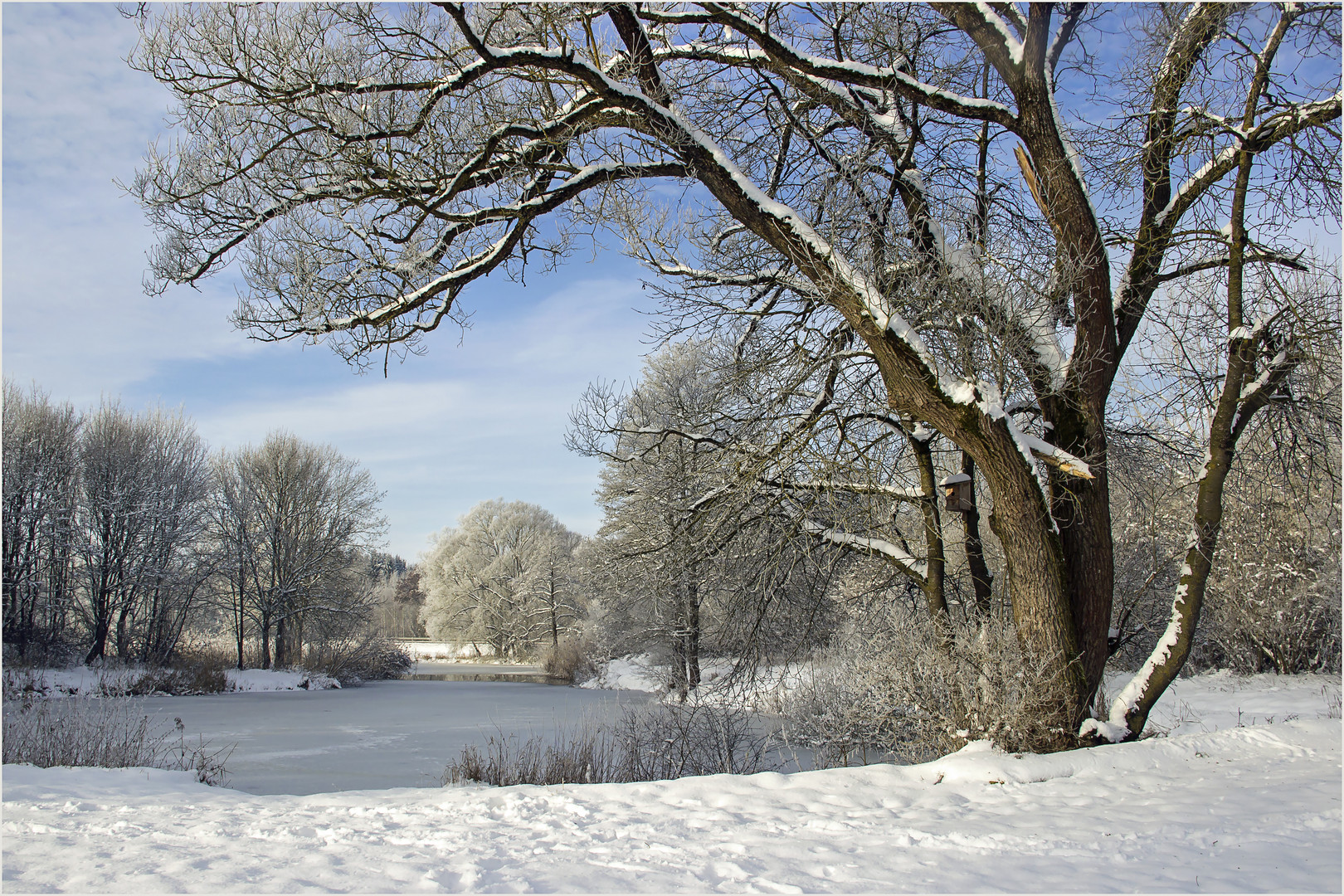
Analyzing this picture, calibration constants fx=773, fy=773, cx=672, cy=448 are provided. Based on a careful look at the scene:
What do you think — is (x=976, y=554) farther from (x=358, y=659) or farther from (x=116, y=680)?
(x=358, y=659)

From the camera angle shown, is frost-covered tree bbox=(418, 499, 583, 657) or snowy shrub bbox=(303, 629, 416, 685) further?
frost-covered tree bbox=(418, 499, 583, 657)

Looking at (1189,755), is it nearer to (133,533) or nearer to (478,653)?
(133,533)

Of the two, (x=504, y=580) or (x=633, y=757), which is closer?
(x=633, y=757)

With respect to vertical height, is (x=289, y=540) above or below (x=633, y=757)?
above

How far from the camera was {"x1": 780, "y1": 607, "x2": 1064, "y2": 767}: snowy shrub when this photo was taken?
5.52 m

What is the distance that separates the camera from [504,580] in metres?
40.1

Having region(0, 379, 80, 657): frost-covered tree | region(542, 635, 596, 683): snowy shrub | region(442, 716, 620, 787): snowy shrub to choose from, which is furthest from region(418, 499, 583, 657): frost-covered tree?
region(442, 716, 620, 787): snowy shrub

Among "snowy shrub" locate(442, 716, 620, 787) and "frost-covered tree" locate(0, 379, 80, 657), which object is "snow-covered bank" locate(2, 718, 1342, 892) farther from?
"frost-covered tree" locate(0, 379, 80, 657)

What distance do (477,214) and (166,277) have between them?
2550mm

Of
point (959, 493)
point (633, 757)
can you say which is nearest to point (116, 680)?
point (633, 757)

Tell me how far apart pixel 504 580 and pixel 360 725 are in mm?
25410

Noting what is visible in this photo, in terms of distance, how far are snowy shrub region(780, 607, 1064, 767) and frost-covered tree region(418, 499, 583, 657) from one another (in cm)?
2472

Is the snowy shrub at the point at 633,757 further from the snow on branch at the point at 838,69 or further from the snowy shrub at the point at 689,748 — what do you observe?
the snow on branch at the point at 838,69

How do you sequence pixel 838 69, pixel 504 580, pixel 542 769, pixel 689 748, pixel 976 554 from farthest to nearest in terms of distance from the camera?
pixel 504 580 → pixel 689 748 → pixel 976 554 → pixel 542 769 → pixel 838 69
